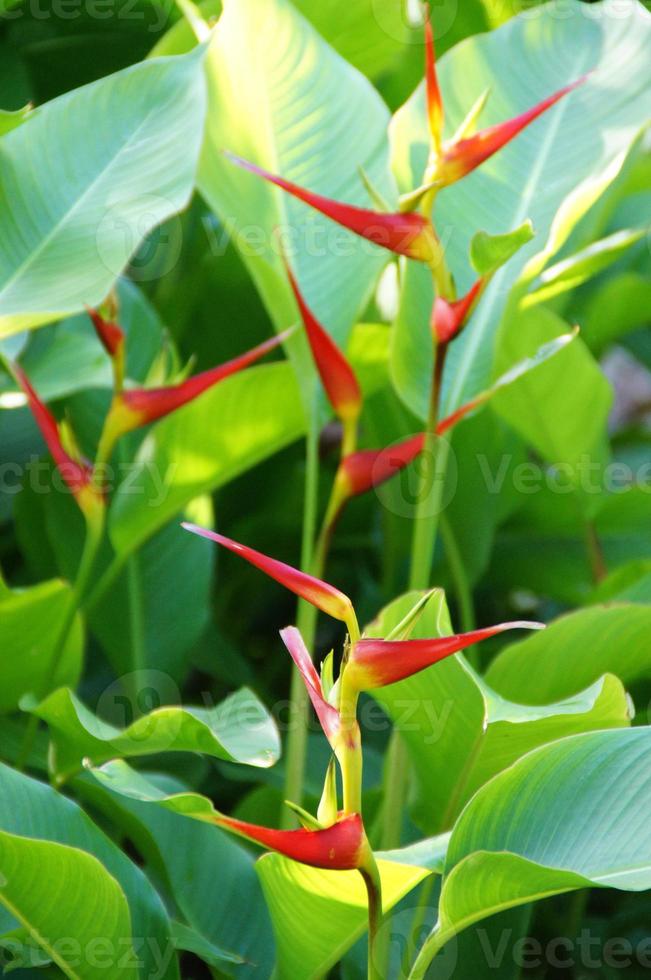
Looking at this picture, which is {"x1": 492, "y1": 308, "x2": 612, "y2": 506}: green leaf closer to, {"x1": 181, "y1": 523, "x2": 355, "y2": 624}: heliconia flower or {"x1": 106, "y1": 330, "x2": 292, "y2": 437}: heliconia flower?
{"x1": 106, "y1": 330, "x2": 292, "y2": 437}: heliconia flower

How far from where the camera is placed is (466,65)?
87cm

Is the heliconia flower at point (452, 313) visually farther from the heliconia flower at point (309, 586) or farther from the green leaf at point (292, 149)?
the heliconia flower at point (309, 586)

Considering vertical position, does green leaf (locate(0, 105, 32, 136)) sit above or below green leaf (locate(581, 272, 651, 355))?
above

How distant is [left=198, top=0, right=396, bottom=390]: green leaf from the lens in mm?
807

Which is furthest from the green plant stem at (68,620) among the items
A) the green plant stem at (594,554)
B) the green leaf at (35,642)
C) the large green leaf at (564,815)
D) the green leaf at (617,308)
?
the green leaf at (617,308)

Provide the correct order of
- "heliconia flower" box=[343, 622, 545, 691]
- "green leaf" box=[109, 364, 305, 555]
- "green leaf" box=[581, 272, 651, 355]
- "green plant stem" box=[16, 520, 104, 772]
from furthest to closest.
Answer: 1. "green leaf" box=[581, 272, 651, 355]
2. "green leaf" box=[109, 364, 305, 555]
3. "green plant stem" box=[16, 520, 104, 772]
4. "heliconia flower" box=[343, 622, 545, 691]

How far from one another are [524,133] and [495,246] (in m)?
0.30

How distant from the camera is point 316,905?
58 cm

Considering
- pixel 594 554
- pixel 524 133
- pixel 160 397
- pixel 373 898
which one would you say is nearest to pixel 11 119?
pixel 160 397

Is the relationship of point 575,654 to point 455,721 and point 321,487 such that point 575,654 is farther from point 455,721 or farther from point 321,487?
point 321,487

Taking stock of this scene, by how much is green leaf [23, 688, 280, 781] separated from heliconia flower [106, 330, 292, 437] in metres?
0.18

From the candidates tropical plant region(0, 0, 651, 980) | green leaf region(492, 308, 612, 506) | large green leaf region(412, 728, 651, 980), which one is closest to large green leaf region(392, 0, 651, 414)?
tropical plant region(0, 0, 651, 980)

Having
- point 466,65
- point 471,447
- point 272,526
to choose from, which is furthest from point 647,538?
point 466,65

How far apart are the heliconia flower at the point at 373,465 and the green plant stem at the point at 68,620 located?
167 mm
